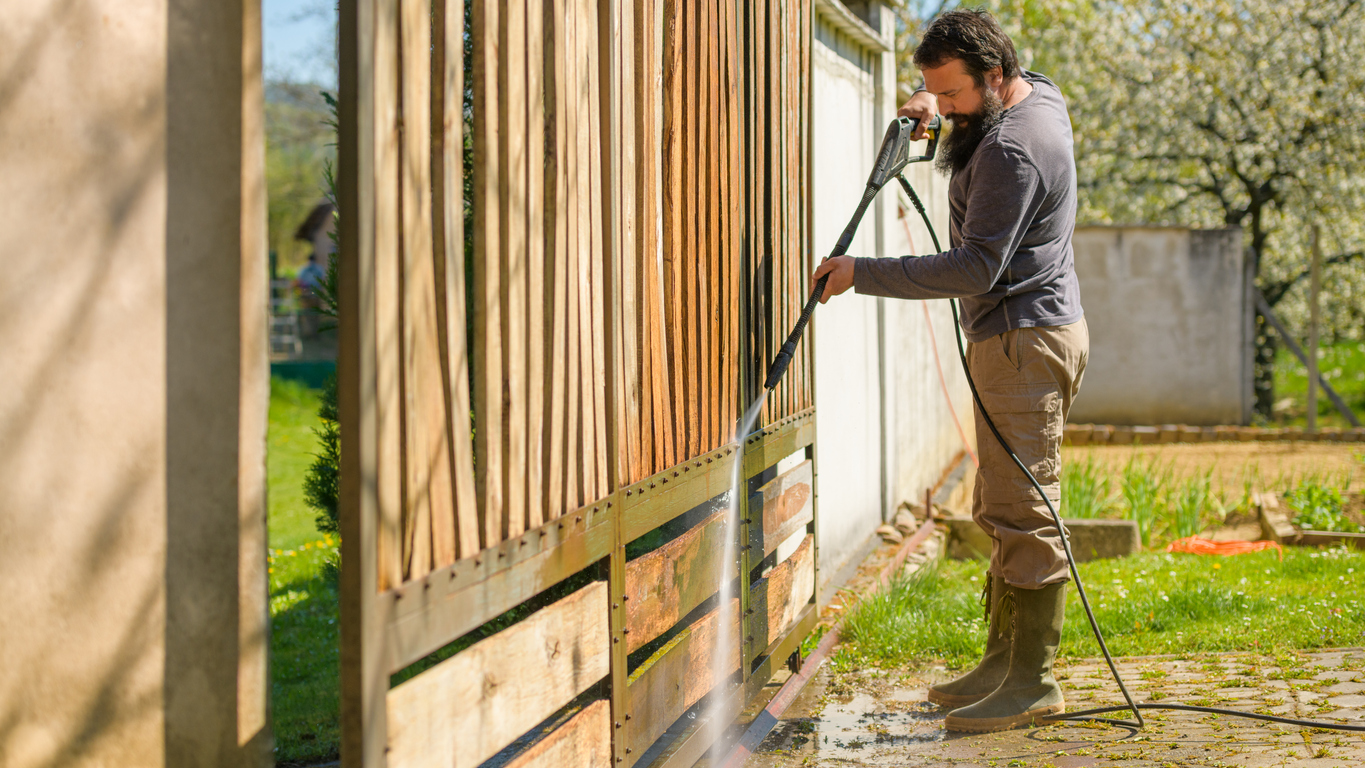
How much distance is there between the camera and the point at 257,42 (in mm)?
1676

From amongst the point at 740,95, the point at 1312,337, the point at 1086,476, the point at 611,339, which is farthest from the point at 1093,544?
the point at 1312,337

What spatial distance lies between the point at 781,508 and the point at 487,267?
187 centimetres

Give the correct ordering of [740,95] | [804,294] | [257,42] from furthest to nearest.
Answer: [804,294]
[740,95]
[257,42]

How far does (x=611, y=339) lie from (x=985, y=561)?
3815mm

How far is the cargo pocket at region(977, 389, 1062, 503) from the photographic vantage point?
324cm

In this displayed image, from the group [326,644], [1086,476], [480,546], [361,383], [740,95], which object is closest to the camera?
[361,383]

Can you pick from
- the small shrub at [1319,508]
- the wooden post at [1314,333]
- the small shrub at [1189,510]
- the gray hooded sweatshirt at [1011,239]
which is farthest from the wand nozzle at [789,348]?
the wooden post at [1314,333]

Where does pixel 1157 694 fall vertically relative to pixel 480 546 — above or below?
below

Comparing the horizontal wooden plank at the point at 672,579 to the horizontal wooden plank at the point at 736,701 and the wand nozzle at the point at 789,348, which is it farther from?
the wand nozzle at the point at 789,348

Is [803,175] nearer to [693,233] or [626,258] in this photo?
[693,233]

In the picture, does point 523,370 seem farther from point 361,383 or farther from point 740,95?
point 740,95

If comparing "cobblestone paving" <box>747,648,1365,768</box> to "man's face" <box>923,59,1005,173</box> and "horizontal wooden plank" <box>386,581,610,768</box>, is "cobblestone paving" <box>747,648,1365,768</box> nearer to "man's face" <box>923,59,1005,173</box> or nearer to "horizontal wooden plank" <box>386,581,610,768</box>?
"horizontal wooden plank" <box>386,581,610,768</box>

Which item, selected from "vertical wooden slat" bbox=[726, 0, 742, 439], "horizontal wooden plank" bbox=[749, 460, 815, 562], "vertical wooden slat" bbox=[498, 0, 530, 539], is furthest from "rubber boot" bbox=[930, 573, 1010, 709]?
"vertical wooden slat" bbox=[498, 0, 530, 539]

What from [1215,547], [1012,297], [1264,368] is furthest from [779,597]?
[1264,368]
